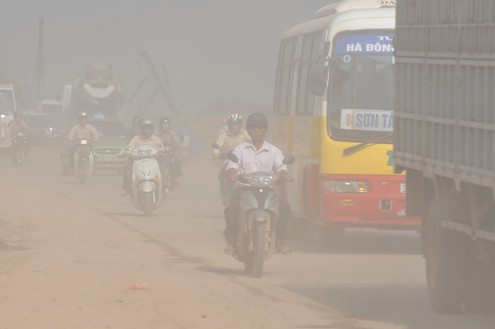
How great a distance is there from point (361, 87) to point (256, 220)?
4.18 m

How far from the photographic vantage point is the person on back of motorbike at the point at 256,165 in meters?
15.4

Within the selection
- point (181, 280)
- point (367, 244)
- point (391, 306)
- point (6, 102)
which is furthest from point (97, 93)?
point (391, 306)

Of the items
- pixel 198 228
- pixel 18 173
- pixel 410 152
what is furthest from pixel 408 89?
pixel 18 173

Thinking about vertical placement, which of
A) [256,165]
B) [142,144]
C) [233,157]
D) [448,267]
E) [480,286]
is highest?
[233,157]

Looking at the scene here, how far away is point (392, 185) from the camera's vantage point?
1853 centimetres

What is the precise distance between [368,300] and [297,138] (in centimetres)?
727

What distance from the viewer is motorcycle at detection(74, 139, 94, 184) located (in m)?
36.4

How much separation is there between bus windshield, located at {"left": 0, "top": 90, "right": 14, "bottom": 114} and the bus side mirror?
3759 centimetres

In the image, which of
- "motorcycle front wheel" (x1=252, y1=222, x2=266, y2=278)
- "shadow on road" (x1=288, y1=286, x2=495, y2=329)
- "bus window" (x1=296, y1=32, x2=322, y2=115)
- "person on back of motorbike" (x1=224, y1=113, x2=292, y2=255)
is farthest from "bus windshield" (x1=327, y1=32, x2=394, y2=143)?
"shadow on road" (x1=288, y1=286, x2=495, y2=329)

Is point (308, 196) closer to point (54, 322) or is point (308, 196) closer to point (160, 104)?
point (54, 322)

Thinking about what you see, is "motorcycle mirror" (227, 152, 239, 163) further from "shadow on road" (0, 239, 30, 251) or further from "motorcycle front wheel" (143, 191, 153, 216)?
"motorcycle front wheel" (143, 191, 153, 216)

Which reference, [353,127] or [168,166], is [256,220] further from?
[168,166]

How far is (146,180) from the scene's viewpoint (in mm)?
25016

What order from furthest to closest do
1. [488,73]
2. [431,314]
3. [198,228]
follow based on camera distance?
[198,228] < [431,314] < [488,73]
